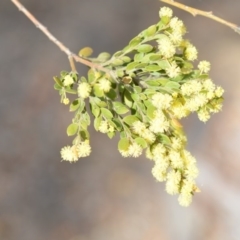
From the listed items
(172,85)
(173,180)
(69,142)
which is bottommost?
(173,180)

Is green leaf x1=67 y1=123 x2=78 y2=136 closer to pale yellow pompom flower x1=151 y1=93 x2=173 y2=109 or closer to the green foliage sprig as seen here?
the green foliage sprig

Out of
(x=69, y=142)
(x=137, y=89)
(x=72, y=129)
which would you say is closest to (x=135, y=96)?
(x=137, y=89)

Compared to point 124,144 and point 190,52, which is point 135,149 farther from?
point 190,52

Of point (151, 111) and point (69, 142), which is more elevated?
point (69, 142)


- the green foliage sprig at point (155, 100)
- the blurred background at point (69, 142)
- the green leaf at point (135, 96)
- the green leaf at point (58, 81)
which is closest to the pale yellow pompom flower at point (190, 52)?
the green foliage sprig at point (155, 100)

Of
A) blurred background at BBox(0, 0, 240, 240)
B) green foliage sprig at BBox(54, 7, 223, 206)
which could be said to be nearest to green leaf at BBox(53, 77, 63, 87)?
green foliage sprig at BBox(54, 7, 223, 206)

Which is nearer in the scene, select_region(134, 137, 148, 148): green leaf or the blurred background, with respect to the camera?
select_region(134, 137, 148, 148): green leaf

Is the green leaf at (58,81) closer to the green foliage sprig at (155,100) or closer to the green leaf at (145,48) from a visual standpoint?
the green foliage sprig at (155,100)
